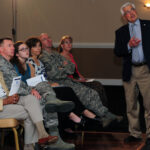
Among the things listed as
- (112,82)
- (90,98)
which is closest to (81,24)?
(112,82)

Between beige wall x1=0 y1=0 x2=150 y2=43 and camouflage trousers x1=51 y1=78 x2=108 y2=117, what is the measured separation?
4275 millimetres

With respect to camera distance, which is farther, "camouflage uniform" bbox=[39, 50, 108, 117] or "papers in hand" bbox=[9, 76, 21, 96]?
"camouflage uniform" bbox=[39, 50, 108, 117]

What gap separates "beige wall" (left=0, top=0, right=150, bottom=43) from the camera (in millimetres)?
8539

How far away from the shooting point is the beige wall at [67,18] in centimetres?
854

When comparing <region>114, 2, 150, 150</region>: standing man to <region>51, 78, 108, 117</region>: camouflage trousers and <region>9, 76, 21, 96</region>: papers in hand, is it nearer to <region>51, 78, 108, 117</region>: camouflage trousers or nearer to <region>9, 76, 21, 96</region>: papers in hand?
<region>51, 78, 108, 117</region>: camouflage trousers

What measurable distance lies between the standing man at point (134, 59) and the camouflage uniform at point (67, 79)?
41 cm

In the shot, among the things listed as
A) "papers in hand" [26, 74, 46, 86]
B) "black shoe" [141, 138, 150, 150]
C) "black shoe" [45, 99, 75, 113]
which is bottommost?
"black shoe" [141, 138, 150, 150]

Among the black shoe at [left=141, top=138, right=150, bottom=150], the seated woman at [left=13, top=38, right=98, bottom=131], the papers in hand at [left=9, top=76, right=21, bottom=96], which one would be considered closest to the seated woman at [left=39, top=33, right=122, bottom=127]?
the seated woman at [left=13, top=38, right=98, bottom=131]

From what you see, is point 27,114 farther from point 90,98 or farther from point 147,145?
point 147,145

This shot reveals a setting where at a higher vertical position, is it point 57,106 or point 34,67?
point 34,67

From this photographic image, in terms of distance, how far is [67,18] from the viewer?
867 centimetres

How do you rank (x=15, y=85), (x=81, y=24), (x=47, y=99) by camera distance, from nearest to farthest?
1. (x=15, y=85)
2. (x=47, y=99)
3. (x=81, y=24)

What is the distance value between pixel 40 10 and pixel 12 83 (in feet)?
18.9

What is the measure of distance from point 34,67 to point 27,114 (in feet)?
3.32
